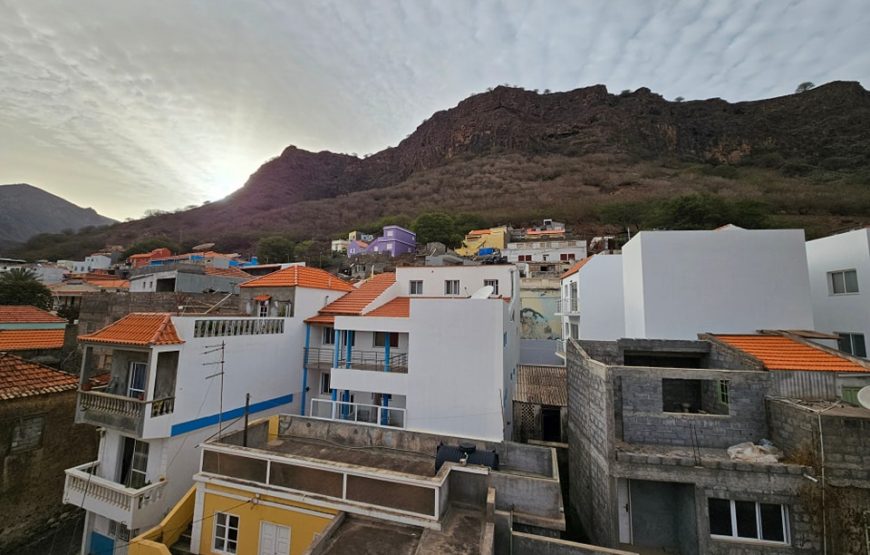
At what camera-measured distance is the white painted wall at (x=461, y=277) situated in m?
18.0

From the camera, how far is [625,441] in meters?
9.91

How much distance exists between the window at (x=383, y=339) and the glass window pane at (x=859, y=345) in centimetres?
1929

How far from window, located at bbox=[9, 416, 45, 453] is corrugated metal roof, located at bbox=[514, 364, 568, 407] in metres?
19.5

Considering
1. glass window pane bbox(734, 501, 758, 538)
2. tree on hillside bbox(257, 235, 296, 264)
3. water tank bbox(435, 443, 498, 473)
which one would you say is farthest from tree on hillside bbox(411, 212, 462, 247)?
glass window pane bbox(734, 501, 758, 538)

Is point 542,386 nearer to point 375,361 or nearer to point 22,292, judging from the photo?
point 375,361

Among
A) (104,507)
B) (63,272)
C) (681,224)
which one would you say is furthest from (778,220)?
(63,272)

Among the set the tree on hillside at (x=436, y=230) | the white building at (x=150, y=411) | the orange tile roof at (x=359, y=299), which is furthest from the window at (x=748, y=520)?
the tree on hillside at (x=436, y=230)

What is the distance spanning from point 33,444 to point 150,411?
7.03 meters

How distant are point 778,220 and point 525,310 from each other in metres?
43.6

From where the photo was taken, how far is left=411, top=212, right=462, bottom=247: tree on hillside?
61.0 m

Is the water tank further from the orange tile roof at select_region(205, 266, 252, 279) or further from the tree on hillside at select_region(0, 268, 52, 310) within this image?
the tree on hillside at select_region(0, 268, 52, 310)

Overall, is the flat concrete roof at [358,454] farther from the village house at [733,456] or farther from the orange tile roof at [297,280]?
the orange tile roof at [297,280]

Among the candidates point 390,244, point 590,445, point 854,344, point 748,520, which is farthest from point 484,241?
point 748,520

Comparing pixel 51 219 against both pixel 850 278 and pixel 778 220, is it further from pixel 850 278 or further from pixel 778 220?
pixel 778 220
